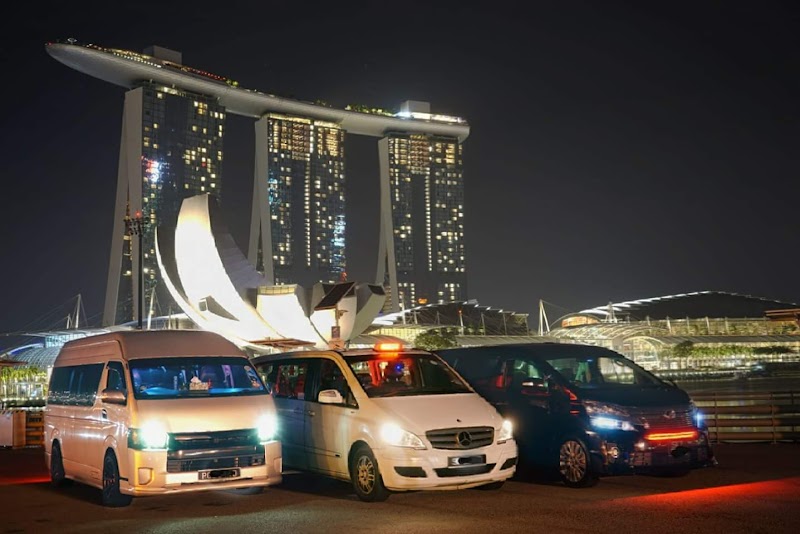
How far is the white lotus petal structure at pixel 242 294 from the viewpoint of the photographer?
63375 millimetres

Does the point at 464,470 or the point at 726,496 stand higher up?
the point at 464,470

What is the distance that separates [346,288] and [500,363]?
48.8 m

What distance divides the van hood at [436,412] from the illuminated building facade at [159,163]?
132m

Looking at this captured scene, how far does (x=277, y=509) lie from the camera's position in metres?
11.3

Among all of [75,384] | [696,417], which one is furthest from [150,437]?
[696,417]

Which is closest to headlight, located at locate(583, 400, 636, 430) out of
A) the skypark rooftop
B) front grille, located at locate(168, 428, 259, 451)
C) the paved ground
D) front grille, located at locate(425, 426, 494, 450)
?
the paved ground

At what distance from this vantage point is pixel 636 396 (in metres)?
12.9

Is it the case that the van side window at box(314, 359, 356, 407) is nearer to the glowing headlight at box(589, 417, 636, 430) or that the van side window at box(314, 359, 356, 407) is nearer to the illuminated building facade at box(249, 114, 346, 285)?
the glowing headlight at box(589, 417, 636, 430)

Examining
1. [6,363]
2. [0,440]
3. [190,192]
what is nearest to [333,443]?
[0,440]

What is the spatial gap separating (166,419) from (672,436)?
6.48 metres

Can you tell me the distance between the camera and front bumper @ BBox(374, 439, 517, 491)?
444 inches

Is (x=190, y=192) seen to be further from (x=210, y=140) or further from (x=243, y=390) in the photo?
(x=243, y=390)

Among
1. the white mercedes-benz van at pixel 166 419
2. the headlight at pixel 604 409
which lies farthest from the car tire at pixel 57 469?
the headlight at pixel 604 409

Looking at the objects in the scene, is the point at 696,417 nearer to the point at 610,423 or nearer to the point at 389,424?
the point at 610,423
